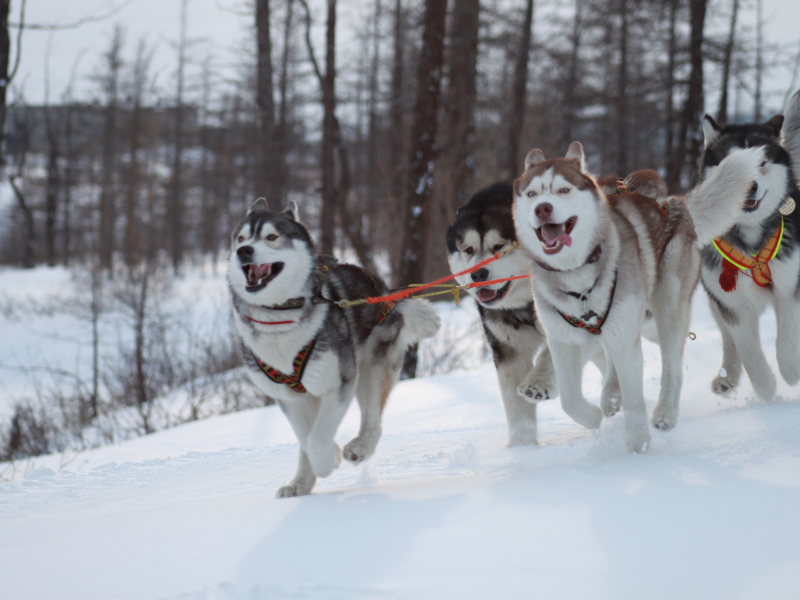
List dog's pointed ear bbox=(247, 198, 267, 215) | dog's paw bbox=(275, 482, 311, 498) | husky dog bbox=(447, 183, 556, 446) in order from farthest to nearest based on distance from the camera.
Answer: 1. husky dog bbox=(447, 183, 556, 446)
2. dog's pointed ear bbox=(247, 198, 267, 215)
3. dog's paw bbox=(275, 482, 311, 498)

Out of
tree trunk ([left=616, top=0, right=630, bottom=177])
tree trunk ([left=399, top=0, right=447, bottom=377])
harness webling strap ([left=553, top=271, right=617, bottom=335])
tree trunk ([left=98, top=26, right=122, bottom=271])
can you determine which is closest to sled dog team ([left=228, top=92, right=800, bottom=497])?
harness webling strap ([left=553, top=271, right=617, bottom=335])

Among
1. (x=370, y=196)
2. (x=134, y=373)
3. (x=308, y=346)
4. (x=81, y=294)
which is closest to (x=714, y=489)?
(x=308, y=346)

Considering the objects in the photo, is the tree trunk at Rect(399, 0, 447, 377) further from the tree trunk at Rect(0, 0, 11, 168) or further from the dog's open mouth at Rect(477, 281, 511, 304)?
the dog's open mouth at Rect(477, 281, 511, 304)

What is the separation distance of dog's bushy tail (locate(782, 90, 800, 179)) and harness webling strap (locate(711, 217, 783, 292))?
518 mm

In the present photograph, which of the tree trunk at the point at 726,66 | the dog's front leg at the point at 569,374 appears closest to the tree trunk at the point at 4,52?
the dog's front leg at the point at 569,374

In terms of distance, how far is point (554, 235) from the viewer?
2703 mm

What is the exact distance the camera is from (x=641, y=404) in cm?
291

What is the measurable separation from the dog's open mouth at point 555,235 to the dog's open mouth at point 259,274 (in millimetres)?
1253

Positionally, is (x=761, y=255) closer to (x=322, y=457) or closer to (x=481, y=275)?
(x=481, y=275)

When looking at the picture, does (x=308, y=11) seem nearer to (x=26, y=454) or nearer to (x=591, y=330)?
(x=26, y=454)

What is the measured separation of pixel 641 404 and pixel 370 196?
A: 15.1 metres

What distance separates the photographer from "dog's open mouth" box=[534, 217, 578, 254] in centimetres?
270

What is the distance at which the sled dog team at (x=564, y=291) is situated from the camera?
9.23 ft

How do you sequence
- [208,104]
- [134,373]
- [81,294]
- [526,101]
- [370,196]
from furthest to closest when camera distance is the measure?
[208,104] < [370,196] < [526,101] < [81,294] < [134,373]
